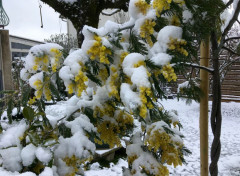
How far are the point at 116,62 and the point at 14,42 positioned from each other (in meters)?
9.13

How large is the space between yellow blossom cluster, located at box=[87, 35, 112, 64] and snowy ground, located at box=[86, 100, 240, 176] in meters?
2.00

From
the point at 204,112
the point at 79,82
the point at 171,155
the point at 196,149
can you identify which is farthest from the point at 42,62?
the point at 196,149

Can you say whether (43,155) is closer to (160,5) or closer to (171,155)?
(171,155)

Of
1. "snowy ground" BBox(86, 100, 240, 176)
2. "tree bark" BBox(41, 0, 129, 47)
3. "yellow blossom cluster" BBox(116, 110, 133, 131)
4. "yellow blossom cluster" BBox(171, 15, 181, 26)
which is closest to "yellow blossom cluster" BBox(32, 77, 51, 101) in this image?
"yellow blossom cluster" BBox(116, 110, 133, 131)

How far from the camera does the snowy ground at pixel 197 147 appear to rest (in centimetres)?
258

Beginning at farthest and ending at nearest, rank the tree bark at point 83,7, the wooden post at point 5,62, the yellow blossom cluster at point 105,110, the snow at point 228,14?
the wooden post at point 5,62 < the tree bark at point 83,7 < the snow at point 228,14 < the yellow blossom cluster at point 105,110

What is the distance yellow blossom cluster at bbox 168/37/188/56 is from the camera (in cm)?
79

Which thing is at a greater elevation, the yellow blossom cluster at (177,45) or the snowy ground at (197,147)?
the yellow blossom cluster at (177,45)

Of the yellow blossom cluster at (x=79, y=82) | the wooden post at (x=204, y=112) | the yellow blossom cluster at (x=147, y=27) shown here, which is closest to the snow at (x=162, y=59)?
the yellow blossom cluster at (x=147, y=27)

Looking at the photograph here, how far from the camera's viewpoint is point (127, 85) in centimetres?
76

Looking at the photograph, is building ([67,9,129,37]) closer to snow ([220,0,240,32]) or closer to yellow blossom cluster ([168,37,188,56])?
snow ([220,0,240,32])

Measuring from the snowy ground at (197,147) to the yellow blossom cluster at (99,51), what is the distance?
2000 millimetres

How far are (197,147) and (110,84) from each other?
312 centimetres

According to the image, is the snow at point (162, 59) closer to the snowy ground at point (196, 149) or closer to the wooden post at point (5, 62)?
the snowy ground at point (196, 149)
